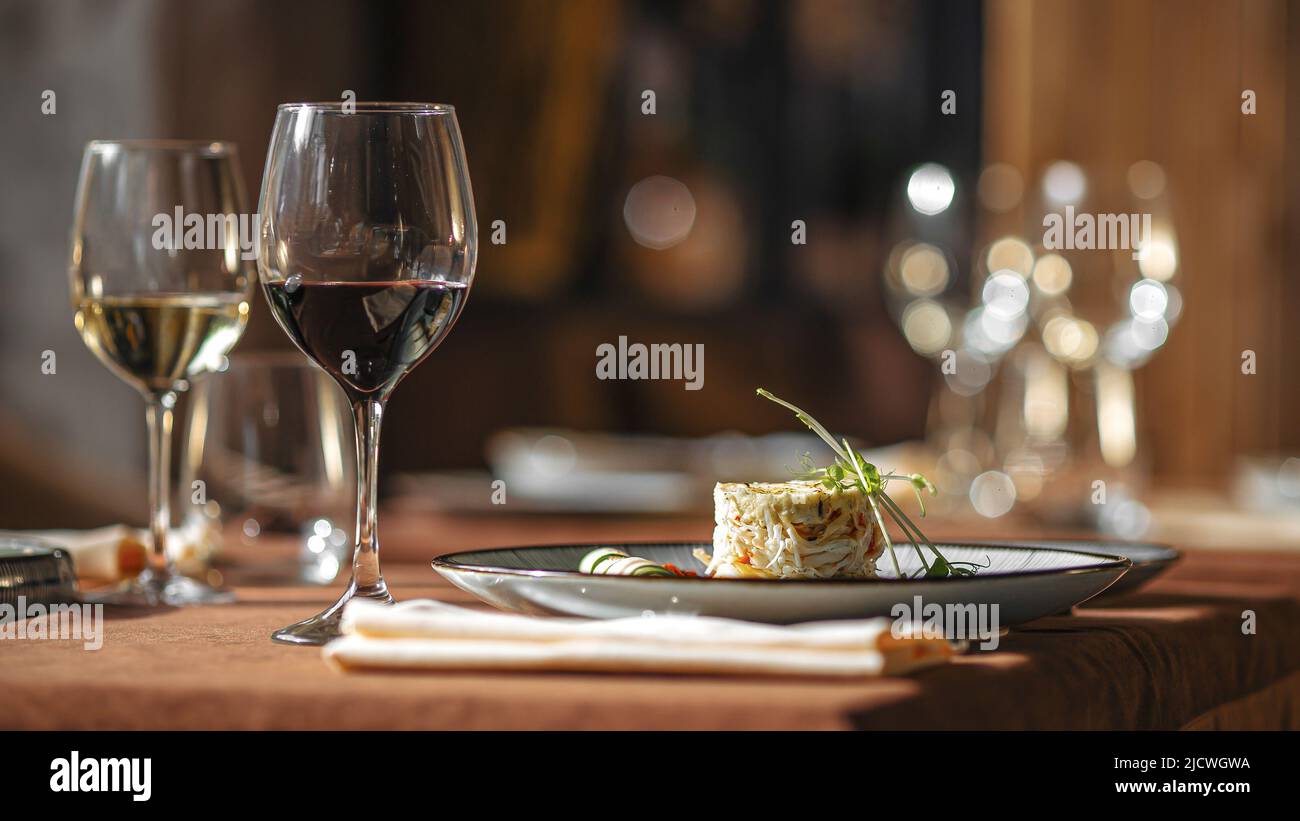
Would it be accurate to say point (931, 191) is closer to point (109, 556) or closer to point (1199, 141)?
point (109, 556)

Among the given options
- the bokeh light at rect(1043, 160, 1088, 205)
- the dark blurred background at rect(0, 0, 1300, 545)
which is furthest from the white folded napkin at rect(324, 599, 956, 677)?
the dark blurred background at rect(0, 0, 1300, 545)

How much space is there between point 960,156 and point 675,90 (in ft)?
2.62

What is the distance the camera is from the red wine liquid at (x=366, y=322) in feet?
2.35

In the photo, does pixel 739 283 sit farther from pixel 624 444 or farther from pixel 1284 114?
pixel 624 444

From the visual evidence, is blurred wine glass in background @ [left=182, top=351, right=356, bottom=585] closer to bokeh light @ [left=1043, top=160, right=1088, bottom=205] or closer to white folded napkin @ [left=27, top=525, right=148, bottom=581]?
white folded napkin @ [left=27, top=525, right=148, bottom=581]

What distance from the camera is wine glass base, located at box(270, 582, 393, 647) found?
0.68 m

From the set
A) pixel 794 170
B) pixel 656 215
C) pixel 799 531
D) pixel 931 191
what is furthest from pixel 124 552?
pixel 794 170

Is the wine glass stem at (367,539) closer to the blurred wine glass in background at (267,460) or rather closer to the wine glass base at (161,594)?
the wine glass base at (161,594)

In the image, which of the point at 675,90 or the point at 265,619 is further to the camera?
the point at 675,90

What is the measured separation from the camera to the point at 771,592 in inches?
23.3

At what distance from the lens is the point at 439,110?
2.39 feet

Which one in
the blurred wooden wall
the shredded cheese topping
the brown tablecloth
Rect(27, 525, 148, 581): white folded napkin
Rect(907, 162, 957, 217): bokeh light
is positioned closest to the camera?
the brown tablecloth
